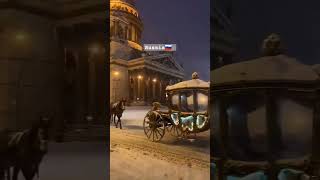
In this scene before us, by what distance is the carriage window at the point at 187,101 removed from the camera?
121 centimetres

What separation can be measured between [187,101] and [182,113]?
63 mm

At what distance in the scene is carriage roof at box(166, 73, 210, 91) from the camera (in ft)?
→ 3.92

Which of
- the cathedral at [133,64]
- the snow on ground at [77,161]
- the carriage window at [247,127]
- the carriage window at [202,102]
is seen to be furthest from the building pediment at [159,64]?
the snow on ground at [77,161]

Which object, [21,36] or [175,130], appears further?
[175,130]

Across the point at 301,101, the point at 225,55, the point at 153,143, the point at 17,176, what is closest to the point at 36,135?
the point at 17,176

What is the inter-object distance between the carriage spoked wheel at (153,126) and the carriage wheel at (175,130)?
0.04m

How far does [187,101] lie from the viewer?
1214 mm

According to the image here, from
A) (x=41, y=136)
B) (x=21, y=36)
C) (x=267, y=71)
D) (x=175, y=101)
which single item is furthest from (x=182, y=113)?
(x=21, y=36)

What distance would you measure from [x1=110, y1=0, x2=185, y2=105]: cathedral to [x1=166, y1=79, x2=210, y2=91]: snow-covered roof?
19mm

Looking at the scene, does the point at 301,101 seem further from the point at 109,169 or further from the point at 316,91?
the point at 109,169

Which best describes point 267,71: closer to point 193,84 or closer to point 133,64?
point 193,84

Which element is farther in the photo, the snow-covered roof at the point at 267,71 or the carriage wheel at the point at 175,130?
the carriage wheel at the point at 175,130

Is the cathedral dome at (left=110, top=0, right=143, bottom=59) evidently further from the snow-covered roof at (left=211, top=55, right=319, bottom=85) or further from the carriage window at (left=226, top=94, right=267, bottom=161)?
the carriage window at (left=226, top=94, right=267, bottom=161)

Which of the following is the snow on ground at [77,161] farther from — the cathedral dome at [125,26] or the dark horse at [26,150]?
the cathedral dome at [125,26]
